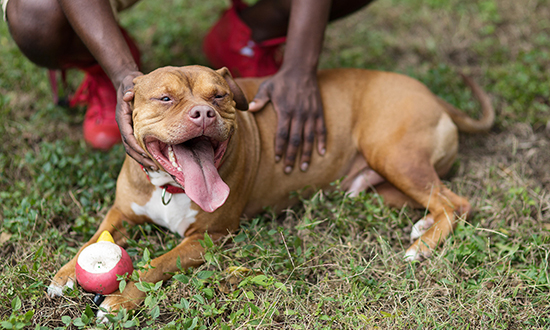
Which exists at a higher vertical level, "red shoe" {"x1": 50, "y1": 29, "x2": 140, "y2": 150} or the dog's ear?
the dog's ear

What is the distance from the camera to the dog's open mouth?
95.6 inches

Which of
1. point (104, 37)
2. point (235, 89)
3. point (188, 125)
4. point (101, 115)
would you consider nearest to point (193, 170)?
point (188, 125)

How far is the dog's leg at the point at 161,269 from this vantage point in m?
2.46

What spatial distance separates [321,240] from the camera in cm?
300

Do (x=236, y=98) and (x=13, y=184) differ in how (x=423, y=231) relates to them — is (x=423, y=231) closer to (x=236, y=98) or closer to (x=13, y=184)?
(x=236, y=98)

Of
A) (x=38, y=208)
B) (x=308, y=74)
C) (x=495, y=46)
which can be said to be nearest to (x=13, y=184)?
(x=38, y=208)

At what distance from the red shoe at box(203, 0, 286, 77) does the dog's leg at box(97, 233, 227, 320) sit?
1849 mm

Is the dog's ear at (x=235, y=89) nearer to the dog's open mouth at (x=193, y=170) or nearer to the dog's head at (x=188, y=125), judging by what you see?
the dog's head at (x=188, y=125)

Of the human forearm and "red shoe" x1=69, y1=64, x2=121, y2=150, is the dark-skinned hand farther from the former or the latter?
"red shoe" x1=69, y1=64, x2=121, y2=150

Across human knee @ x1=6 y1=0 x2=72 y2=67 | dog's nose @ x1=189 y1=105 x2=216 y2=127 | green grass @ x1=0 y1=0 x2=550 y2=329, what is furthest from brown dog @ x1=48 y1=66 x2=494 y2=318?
human knee @ x1=6 y1=0 x2=72 y2=67

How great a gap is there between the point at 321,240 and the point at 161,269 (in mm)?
962

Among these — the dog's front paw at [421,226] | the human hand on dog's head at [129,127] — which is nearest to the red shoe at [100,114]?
the human hand on dog's head at [129,127]

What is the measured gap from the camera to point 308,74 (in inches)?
128

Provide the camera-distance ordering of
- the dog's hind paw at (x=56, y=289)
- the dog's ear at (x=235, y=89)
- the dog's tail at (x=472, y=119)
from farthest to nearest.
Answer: the dog's tail at (x=472, y=119) < the dog's ear at (x=235, y=89) < the dog's hind paw at (x=56, y=289)
